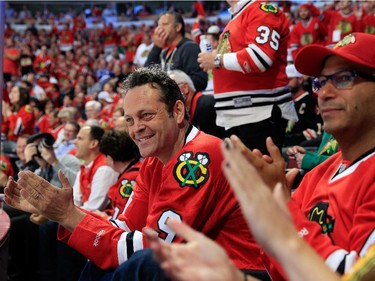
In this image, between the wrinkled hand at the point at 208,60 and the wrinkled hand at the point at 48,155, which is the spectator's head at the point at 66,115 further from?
the wrinkled hand at the point at 208,60

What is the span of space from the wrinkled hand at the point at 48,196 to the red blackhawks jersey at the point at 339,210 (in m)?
0.85

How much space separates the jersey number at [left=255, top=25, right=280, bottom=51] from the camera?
3725 mm

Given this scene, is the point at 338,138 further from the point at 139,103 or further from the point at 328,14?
the point at 328,14

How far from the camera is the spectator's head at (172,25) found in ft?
15.8

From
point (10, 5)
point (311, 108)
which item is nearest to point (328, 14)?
point (311, 108)

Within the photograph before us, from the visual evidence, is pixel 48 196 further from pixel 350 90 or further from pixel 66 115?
pixel 66 115

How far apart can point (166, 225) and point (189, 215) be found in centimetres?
9

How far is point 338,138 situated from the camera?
6.65 feet

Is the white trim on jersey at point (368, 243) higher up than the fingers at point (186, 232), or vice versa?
the fingers at point (186, 232)

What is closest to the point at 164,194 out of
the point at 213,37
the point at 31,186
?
the point at 31,186

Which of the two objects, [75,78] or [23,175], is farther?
[75,78]

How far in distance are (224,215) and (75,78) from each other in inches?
517

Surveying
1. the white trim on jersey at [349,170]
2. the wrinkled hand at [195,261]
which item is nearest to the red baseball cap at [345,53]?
the white trim on jersey at [349,170]

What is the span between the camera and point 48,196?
2465 mm
